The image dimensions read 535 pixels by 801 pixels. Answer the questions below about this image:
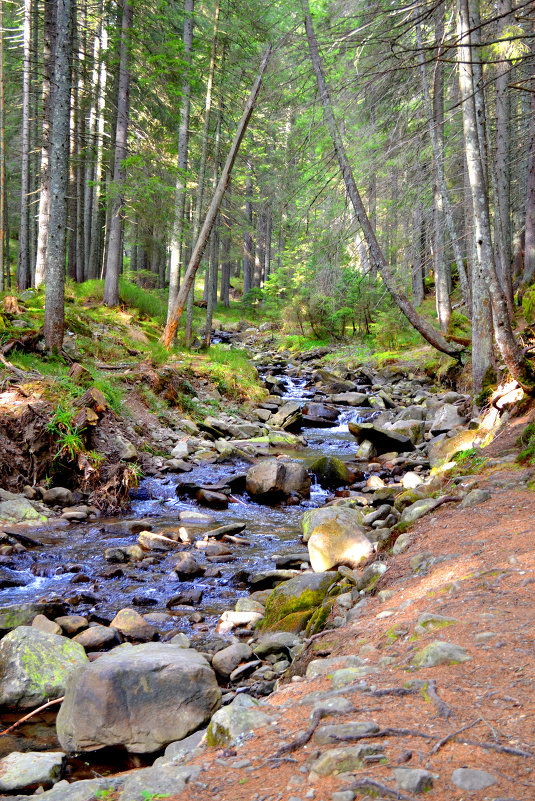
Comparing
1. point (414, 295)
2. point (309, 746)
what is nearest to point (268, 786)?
point (309, 746)

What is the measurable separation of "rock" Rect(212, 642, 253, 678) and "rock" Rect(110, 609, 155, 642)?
2.58 feet

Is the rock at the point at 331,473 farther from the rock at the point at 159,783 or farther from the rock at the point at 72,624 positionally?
the rock at the point at 159,783

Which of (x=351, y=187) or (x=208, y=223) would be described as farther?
(x=208, y=223)

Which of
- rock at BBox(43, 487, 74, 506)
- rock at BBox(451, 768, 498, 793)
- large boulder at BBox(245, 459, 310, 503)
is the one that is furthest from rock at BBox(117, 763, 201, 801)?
large boulder at BBox(245, 459, 310, 503)

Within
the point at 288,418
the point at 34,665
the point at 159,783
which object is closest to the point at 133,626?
the point at 34,665

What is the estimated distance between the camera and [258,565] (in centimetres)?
644

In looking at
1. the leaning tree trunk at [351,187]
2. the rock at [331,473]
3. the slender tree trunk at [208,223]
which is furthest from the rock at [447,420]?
the slender tree trunk at [208,223]

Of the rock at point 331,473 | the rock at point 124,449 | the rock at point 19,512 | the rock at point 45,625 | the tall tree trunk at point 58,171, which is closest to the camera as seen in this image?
the rock at point 45,625

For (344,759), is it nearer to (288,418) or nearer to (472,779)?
(472,779)

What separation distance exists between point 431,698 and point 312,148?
10.3 metres

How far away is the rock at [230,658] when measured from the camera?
411cm

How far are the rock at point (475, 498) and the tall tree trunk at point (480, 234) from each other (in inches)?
89.1

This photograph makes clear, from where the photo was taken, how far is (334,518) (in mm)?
5934

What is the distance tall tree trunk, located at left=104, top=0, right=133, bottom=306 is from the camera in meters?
16.0
